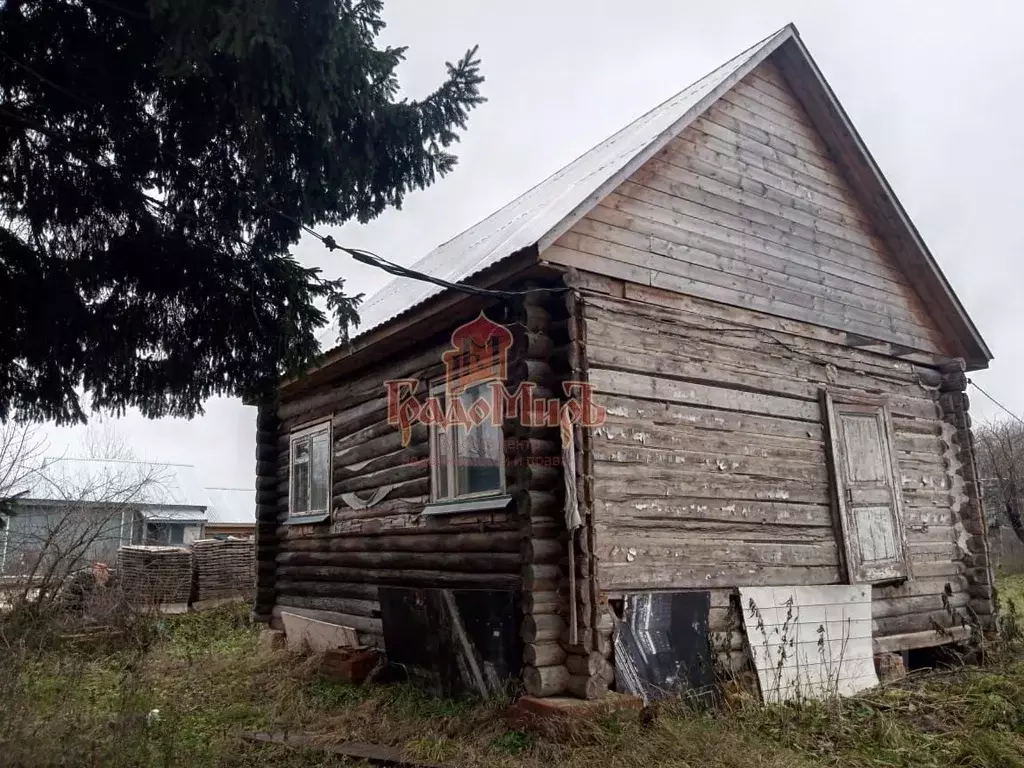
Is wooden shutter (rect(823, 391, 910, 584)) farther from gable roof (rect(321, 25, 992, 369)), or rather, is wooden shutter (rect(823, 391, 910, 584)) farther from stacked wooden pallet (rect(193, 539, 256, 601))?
stacked wooden pallet (rect(193, 539, 256, 601))

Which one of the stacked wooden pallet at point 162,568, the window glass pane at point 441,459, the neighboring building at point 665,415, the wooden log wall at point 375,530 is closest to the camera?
the neighboring building at point 665,415

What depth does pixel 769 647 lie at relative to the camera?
301 inches

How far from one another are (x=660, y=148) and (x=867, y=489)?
4629mm

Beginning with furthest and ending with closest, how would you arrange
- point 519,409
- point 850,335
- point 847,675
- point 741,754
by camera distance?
point 850,335, point 847,675, point 519,409, point 741,754

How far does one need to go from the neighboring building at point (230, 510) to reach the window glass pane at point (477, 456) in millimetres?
25052

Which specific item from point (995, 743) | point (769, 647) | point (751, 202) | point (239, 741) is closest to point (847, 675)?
point (769, 647)

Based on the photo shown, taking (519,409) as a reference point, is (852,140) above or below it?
above

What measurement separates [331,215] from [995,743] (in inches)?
258

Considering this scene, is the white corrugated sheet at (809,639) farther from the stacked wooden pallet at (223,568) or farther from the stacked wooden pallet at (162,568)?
the stacked wooden pallet at (162,568)

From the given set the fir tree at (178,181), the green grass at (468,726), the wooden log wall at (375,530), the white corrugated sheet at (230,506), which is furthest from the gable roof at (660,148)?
the white corrugated sheet at (230,506)

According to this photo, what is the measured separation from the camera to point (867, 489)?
365 inches

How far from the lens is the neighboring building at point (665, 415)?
22.8ft

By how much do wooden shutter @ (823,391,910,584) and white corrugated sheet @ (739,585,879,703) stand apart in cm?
46

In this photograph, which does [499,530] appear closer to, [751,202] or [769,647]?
[769,647]
